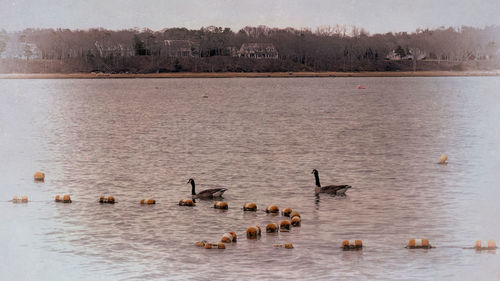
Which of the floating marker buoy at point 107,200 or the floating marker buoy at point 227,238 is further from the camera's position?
A: the floating marker buoy at point 107,200

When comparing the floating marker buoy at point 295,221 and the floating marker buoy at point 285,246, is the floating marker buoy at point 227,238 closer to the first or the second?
the floating marker buoy at point 285,246

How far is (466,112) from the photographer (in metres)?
109

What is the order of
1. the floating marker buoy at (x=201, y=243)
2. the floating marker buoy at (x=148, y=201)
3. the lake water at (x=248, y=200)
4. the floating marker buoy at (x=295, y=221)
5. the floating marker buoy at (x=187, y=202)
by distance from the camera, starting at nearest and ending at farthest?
1. the lake water at (x=248, y=200)
2. the floating marker buoy at (x=201, y=243)
3. the floating marker buoy at (x=295, y=221)
4. the floating marker buoy at (x=187, y=202)
5. the floating marker buoy at (x=148, y=201)

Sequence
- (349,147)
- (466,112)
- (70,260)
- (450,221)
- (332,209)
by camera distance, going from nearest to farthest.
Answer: (70,260)
(450,221)
(332,209)
(349,147)
(466,112)

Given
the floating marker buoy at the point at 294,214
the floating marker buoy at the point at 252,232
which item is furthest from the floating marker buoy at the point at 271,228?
the floating marker buoy at the point at 294,214

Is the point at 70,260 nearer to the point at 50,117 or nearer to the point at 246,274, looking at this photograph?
→ the point at 246,274

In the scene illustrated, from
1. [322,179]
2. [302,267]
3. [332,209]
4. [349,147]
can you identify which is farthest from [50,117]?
[302,267]

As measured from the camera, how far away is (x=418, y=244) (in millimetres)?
23141

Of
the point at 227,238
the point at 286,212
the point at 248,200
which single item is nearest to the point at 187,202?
the point at 248,200

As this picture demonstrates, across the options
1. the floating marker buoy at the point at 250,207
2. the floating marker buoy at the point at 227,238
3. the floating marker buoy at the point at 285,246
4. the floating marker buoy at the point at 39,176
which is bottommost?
the floating marker buoy at the point at 285,246

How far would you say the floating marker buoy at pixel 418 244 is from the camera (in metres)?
23.1

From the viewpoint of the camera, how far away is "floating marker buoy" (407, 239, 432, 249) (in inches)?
911

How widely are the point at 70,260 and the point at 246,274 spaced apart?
5449 mm

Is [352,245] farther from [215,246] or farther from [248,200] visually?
[248,200]
